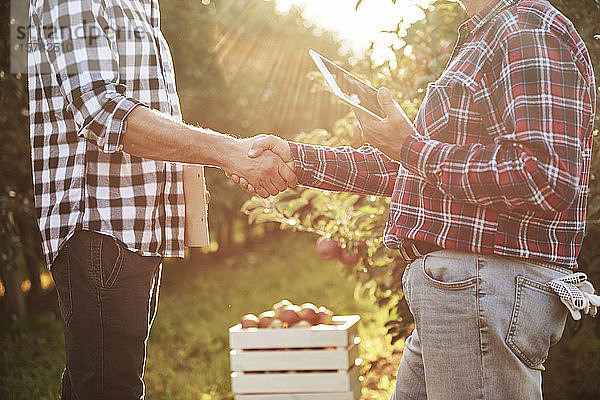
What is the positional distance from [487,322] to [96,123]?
1211 millimetres

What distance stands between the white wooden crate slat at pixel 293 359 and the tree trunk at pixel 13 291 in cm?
354

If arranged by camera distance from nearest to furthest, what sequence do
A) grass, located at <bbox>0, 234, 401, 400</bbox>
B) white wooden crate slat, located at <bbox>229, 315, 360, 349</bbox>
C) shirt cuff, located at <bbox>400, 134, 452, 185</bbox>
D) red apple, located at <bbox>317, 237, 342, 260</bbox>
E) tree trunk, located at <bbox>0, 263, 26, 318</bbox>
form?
shirt cuff, located at <bbox>400, 134, 452, 185</bbox> → white wooden crate slat, located at <bbox>229, 315, 360, 349</bbox> → red apple, located at <bbox>317, 237, 342, 260</bbox> → grass, located at <bbox>0, 234, 401, 400</bbox> → tree trunk, located at <bbox>0, 263, 26, 318</bbox>

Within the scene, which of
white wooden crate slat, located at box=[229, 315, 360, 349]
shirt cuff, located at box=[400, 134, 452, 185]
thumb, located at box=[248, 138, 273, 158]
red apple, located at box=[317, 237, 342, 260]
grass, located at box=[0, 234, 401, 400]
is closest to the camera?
shirt cuff, located at box=[400, 134, 452, 185]

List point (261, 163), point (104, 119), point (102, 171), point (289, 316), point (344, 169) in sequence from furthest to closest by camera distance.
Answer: point (289, 316), point (261, 163), point (344, 169), point (102, 171), point (104, 119)

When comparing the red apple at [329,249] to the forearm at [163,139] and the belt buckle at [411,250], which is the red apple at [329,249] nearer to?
the forearm at [163,139]

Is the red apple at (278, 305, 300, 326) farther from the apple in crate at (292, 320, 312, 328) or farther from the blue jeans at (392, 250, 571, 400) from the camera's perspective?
the blue jeans at (392, 250, 571, 400)

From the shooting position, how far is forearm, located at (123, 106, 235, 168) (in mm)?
2027

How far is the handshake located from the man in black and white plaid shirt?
6.5 inches

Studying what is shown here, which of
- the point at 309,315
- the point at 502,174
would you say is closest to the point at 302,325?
the point at 309,315

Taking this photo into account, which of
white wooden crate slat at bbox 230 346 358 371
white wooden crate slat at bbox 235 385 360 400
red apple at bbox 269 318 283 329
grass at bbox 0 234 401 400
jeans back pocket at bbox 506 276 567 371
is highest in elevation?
jeans back pocket at bbox 506 276 567 371

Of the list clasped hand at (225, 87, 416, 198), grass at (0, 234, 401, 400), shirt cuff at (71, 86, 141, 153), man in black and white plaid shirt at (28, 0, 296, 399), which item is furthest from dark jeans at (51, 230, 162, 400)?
grass at (0, 234, 401, 400)

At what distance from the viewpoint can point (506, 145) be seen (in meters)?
1.72

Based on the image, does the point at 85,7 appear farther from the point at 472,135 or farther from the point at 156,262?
the point at 472,135

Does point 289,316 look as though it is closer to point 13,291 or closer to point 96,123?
point 96,123
